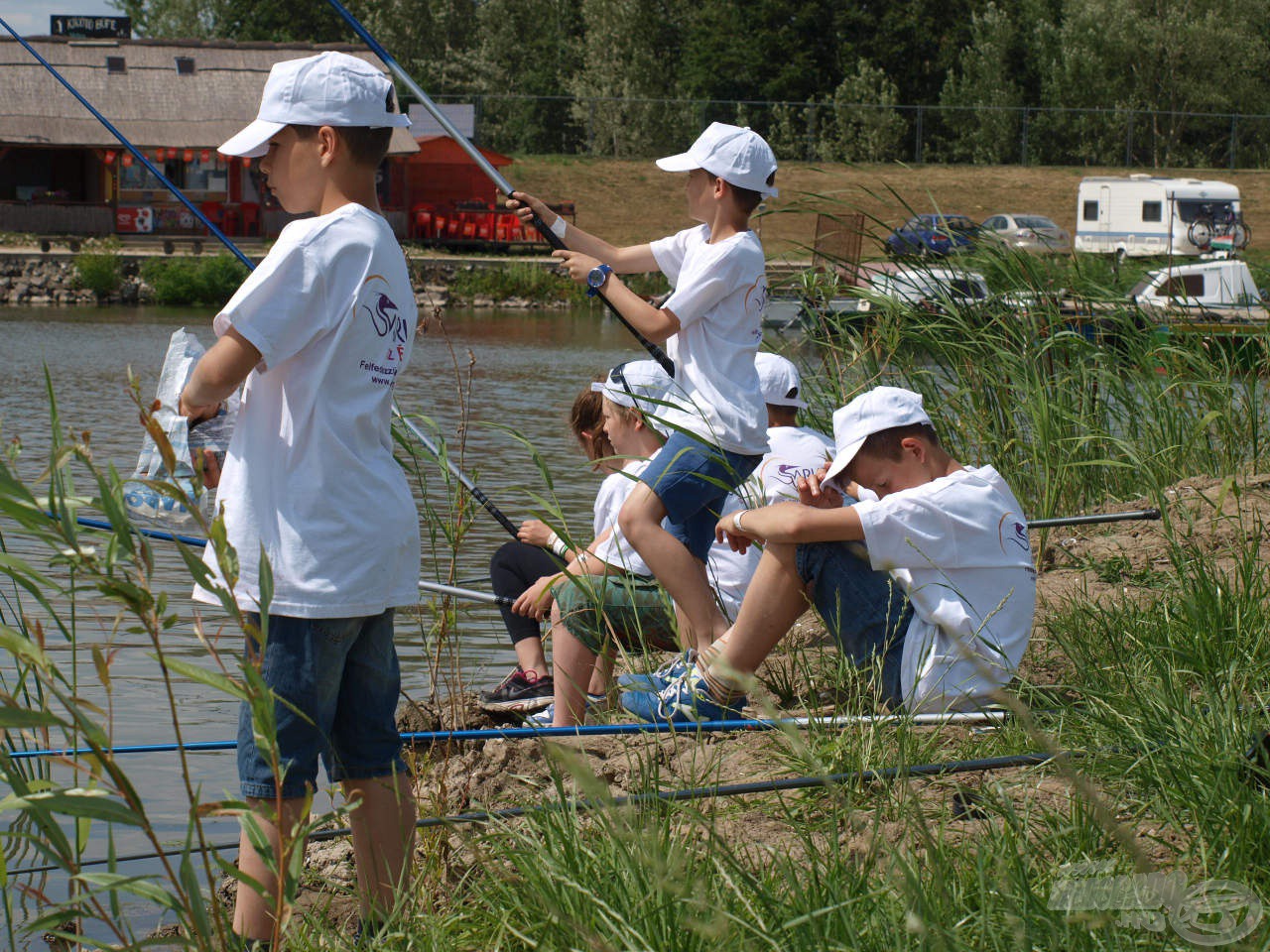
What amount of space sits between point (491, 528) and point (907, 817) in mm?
5763

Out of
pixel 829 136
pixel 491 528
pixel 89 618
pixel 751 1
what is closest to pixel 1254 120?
pixel 829 136

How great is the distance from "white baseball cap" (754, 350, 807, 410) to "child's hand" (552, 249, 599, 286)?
30.5 inches

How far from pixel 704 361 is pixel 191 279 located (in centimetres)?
2292

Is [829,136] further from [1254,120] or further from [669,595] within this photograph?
[669,595]

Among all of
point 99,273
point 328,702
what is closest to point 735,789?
point 328,702

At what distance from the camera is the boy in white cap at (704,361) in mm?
3727

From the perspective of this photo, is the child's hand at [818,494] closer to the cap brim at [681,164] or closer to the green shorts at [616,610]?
the green shorts at [616,610]

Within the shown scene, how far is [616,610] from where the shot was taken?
12.4ft

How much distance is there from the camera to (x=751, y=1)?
49.9 metres

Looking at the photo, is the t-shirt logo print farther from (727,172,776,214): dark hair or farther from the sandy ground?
(727,172,776,214): dark hair

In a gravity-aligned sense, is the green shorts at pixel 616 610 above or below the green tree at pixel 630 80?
below

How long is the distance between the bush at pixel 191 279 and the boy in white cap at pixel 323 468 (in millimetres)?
23607

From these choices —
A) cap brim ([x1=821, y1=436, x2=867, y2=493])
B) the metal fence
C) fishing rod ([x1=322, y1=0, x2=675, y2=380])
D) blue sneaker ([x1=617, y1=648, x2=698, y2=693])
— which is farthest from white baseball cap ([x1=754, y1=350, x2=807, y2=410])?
the metal fence

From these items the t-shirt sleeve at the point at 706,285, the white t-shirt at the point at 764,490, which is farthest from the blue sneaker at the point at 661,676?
the t-shirt sleeve at the point at 706,285
